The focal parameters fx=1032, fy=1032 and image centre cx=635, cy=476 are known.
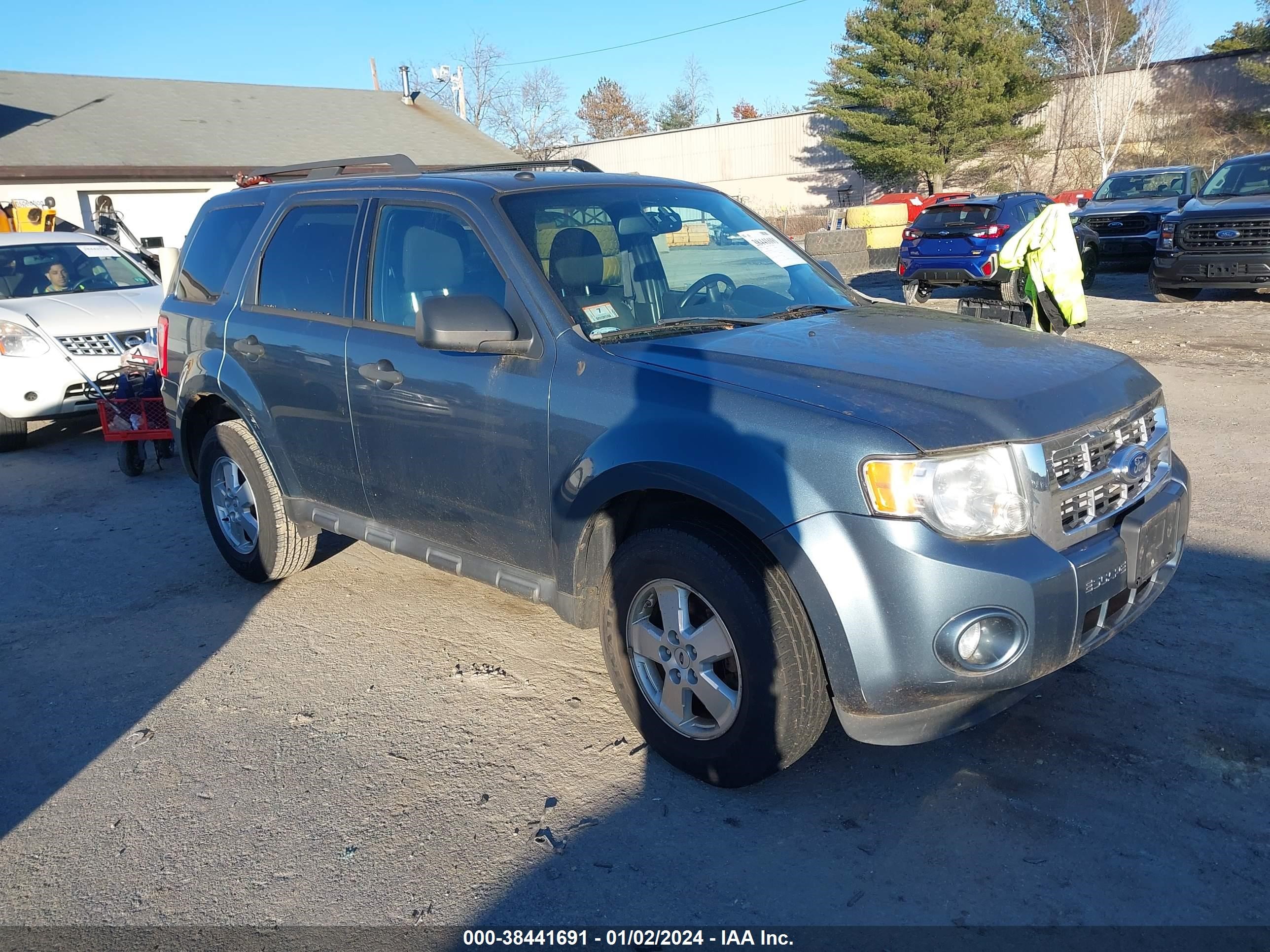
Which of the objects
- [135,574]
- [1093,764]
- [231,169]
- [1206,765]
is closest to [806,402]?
[1093,764]

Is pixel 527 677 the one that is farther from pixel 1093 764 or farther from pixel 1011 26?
pixel 1011 26

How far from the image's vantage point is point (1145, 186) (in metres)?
18.5

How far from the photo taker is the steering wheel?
13.6 ft

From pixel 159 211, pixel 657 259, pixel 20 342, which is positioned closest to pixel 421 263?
pixel 657 259

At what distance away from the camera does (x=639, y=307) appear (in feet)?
13.0

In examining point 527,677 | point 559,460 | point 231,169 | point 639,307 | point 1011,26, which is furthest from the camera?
point 1011,26

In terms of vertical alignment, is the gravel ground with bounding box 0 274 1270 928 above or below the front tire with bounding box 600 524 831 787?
below

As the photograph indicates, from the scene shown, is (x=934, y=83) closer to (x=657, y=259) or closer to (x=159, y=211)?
(x=159, y=211)

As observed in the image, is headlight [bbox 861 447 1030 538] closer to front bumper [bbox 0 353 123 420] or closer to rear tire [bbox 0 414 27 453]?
front bumper [bbox 0 353 123 420]

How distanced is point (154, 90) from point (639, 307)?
2994 centimetres

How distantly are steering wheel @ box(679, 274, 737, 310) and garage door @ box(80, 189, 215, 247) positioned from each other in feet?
76.4

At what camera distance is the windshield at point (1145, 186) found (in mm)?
18188

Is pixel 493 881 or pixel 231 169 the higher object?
pixel 231 169

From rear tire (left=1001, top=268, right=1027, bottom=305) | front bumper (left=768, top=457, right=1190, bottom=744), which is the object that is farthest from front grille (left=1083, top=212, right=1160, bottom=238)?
front bumper (left=768, top=457, right=1190, bottom=744)
